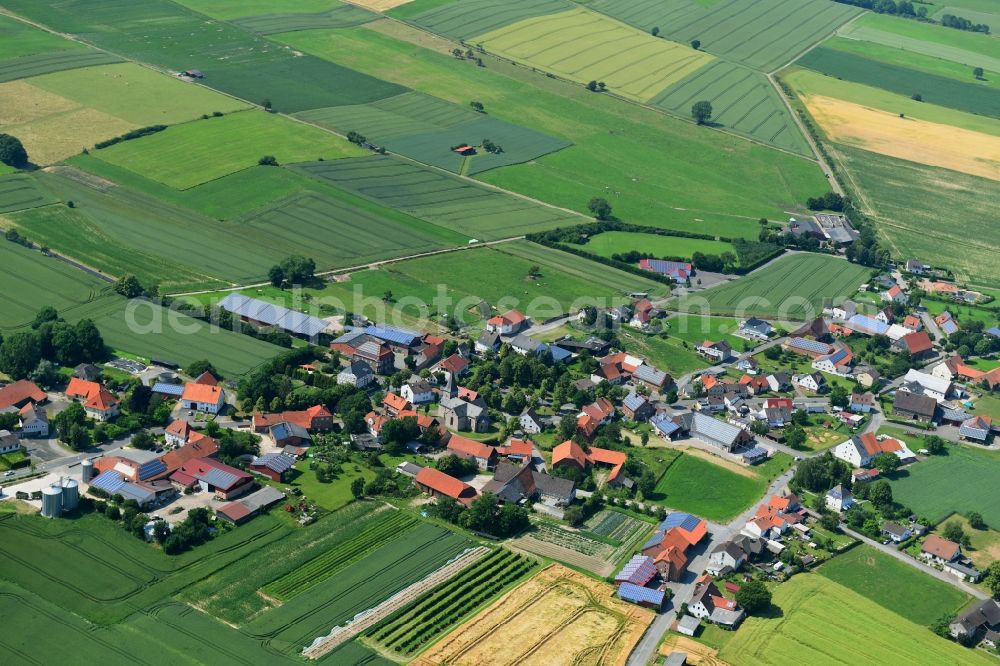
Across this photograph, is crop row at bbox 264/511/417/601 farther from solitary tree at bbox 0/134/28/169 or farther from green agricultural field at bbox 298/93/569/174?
green agricultural field at bbox 298/93/569/174

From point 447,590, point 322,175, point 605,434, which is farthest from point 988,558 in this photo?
point 322,175

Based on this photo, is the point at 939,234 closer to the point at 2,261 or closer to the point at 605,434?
the point at 605,434

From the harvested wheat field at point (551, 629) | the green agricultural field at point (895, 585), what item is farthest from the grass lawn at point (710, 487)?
the harvested wheat field at point (551, 629)

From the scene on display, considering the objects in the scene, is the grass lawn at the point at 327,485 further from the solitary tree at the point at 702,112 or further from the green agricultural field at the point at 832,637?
the solitary tree at the point at 702,112

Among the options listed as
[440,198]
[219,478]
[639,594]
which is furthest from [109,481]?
[440,198]

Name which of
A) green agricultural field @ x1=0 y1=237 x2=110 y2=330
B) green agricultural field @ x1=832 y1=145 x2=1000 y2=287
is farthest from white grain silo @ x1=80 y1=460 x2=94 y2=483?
green agricultural field @ x1=832 y1=145 x2=1000 y2=287

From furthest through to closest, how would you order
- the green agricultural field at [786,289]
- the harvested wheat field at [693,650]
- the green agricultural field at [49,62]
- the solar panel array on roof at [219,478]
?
the green agricultural field at [49,62] → the green agricultural field at [786,289] → the solar panel array on roof at [219,478] → the harvested wheat field at [693,650]

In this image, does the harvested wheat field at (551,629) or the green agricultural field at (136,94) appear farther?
the green agricultural field at (136,94)
